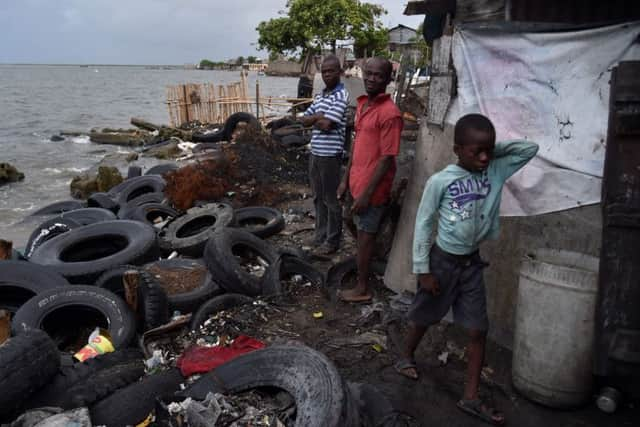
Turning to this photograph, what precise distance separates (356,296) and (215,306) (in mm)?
1365

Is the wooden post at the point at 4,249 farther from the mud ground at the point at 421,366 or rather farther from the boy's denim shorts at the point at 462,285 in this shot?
the boy's denim shorts at the point at 462,285

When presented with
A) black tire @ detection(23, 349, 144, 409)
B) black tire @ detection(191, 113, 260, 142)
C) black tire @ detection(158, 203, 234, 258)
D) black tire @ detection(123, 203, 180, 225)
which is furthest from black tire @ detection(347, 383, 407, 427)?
black tire @ detection(191, 113, 260, 142)

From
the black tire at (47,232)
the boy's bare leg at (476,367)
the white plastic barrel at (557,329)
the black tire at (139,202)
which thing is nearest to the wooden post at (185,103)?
the black tire at (139,202)

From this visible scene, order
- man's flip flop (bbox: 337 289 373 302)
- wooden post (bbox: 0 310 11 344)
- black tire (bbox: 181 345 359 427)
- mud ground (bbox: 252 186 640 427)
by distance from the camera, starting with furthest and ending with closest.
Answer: man's flip flop (bbox: 337 289 373 302), wooden post (bbox: 0 310 11 344), mud ground (bbox: 252 186 640 427), black tire (bbox: 181 345 359 427)

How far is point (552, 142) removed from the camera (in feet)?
12.4

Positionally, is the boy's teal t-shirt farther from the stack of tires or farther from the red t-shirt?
the red t-shirt

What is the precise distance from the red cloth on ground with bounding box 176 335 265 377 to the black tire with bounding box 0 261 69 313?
2231mm

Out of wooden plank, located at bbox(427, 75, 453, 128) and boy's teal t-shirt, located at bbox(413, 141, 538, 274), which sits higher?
wooden plank, located at bbox(427, 75, 453, 128)

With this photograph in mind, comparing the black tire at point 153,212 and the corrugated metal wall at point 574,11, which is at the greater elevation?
the corrugated metal wall at point 574,11

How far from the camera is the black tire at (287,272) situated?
532 cm

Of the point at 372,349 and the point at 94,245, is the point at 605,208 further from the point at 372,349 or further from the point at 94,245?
the point at 94,245

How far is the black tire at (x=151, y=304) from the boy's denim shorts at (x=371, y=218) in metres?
2.09

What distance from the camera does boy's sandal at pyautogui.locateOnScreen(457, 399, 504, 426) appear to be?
3.22 m

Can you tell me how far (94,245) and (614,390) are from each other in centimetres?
635
